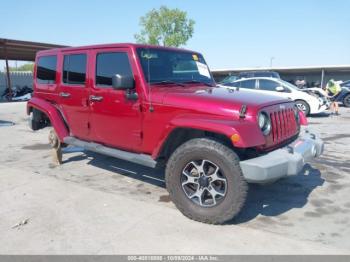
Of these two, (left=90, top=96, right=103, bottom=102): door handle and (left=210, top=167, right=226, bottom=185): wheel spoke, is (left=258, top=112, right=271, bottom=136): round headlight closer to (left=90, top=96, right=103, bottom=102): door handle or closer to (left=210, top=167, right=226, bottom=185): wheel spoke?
(left=210, top=167, right=226, bottom=185): wheel spoke

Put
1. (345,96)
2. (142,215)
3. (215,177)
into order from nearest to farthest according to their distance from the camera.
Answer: (215,177), (142,215), (345,96)

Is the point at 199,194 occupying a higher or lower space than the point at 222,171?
lower

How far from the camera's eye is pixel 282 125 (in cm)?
421

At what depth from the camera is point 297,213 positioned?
13.7 ft

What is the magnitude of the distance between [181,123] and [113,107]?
126cm

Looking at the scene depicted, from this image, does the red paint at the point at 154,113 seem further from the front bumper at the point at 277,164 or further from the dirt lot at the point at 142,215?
the dirt lot at the point at 142,215

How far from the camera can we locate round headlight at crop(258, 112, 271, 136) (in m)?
3.82

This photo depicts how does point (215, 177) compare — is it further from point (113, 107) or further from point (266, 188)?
point (113, 107)

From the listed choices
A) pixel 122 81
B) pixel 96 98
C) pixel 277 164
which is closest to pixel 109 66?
pixel 96 98

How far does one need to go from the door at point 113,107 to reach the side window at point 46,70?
1.25m

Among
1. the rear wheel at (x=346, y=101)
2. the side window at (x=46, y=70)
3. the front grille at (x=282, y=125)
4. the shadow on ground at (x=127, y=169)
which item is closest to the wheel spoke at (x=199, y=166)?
the front grille at (x=282, y=125)

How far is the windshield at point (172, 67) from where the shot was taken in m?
4.58

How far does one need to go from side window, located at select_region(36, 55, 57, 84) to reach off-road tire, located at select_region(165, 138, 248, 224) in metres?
3.08

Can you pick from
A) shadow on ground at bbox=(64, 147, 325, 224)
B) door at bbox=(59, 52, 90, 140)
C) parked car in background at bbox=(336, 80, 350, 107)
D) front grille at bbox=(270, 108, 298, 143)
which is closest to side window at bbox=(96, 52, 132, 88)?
door at bbox=(59, 52, 90, 140)
